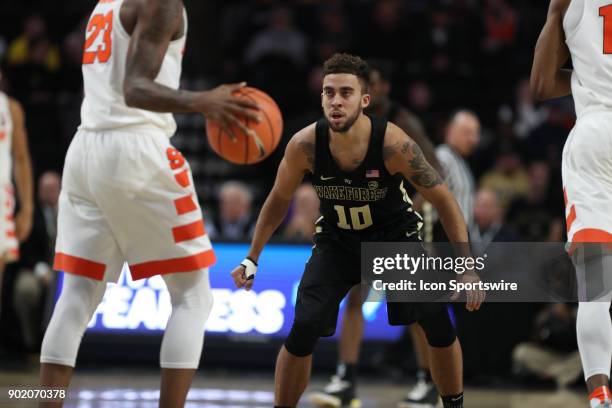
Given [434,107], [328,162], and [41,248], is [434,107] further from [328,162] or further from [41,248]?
[328,162]

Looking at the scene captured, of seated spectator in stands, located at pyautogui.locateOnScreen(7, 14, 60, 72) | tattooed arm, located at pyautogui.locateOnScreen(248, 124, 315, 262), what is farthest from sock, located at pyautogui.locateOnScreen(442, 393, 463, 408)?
seated spectator in stands, located at pyautogui.locateOnScreen(7, 14, 60, 72)

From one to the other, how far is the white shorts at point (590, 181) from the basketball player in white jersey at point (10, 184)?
12.5ft

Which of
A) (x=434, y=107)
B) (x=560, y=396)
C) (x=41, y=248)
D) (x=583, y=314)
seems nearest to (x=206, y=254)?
(x=583, y=314)

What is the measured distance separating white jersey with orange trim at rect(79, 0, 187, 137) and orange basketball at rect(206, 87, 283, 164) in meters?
0.30

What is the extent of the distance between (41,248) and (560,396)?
17.3ft

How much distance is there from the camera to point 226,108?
14.2 ft

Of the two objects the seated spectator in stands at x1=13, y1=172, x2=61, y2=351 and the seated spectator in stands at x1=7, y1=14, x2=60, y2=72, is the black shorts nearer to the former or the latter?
the seated spectator in stands at x1=13, y1=172, x2=61, y2=351

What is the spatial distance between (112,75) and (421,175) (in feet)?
5.21

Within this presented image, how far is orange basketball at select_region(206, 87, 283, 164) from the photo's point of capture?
4656mm

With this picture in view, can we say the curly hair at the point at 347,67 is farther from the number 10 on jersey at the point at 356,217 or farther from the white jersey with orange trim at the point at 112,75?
the white jersey with orange trim at the point at 112,75

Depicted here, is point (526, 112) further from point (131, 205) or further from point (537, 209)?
point (131, 205)

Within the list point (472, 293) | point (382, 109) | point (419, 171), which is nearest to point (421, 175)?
point (419, 171)

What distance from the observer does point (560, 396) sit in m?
7.96

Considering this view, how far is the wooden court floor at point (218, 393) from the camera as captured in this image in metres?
6.89
